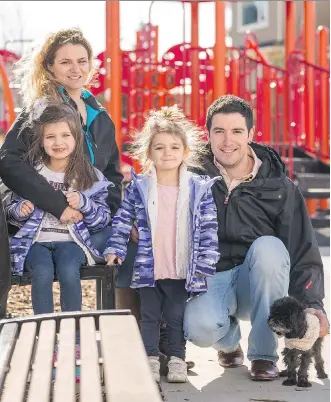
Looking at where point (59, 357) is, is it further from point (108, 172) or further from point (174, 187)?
point (108, 172)

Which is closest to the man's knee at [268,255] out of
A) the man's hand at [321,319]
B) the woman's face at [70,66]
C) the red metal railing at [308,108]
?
the man's hand at [321,319]

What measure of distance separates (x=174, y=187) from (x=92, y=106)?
71 centimetres

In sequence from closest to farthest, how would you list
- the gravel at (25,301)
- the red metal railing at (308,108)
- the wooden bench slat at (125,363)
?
the wooden bench slat at (125,363)
the gravel at (25,301)
the red metal railing at (308,108)

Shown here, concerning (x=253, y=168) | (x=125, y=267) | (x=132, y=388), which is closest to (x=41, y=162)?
(x=125, y=267)

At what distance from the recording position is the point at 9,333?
265 centimetres

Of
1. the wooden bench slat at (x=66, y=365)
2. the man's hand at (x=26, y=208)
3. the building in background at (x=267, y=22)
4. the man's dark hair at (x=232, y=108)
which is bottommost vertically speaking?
the wooden bench slat at (x=66, y=365)

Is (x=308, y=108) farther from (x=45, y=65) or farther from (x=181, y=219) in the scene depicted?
(x=181, y=219)

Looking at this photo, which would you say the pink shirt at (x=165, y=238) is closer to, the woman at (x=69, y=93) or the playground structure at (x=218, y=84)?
the woman at (x=69, y=93)

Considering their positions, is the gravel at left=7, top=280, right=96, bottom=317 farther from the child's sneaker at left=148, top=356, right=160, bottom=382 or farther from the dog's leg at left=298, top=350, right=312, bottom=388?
the dog's leg at left=298, top=350, right=312, bottom=388

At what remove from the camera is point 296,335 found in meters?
3.53

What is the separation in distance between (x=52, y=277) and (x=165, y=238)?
1.82 feet

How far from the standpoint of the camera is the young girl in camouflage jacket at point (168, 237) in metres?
3.75

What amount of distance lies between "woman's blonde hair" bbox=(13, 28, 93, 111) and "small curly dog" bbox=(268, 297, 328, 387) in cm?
155

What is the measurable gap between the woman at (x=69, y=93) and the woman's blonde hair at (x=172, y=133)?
26 centimetres
